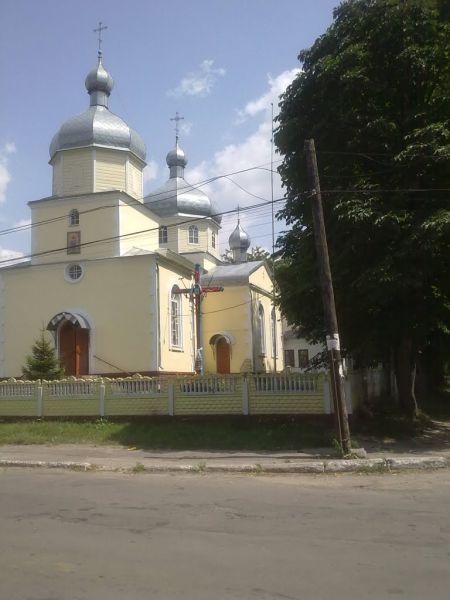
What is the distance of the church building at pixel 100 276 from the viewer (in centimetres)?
2442

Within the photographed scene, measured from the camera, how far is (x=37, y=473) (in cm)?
1210

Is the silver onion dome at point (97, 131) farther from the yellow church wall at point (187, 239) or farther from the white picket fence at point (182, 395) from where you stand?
the white picket fence at point (182, 395)

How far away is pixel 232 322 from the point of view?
30734 mm

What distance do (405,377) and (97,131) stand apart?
57.1 ft

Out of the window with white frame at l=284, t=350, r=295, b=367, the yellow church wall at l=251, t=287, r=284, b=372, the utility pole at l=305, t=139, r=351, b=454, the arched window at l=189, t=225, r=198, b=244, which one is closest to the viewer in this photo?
the utility pole at l=305, t=139, r=351, b=454

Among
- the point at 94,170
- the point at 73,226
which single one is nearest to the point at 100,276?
the point at 73,226

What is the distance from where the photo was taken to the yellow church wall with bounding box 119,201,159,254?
26.0 metres

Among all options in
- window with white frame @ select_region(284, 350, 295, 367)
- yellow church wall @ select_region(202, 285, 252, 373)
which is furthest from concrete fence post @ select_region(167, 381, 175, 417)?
window with white frame @ select_region(284, 350, 295, 367)

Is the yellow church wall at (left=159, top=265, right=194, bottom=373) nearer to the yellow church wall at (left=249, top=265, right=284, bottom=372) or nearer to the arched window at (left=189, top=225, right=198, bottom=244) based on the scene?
the yellow church wall at (left=249, top=265, right=284, bottom=372)

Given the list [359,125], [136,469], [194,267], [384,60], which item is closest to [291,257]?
[359,125]

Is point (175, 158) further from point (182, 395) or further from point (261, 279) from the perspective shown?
point (182, 395)

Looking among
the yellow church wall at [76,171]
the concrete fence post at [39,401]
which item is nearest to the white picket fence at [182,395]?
the concrete fence post at [39,401]

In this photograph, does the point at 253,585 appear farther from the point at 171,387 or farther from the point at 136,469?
the point at 171,387

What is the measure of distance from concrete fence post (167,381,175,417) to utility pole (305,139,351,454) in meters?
5.18
